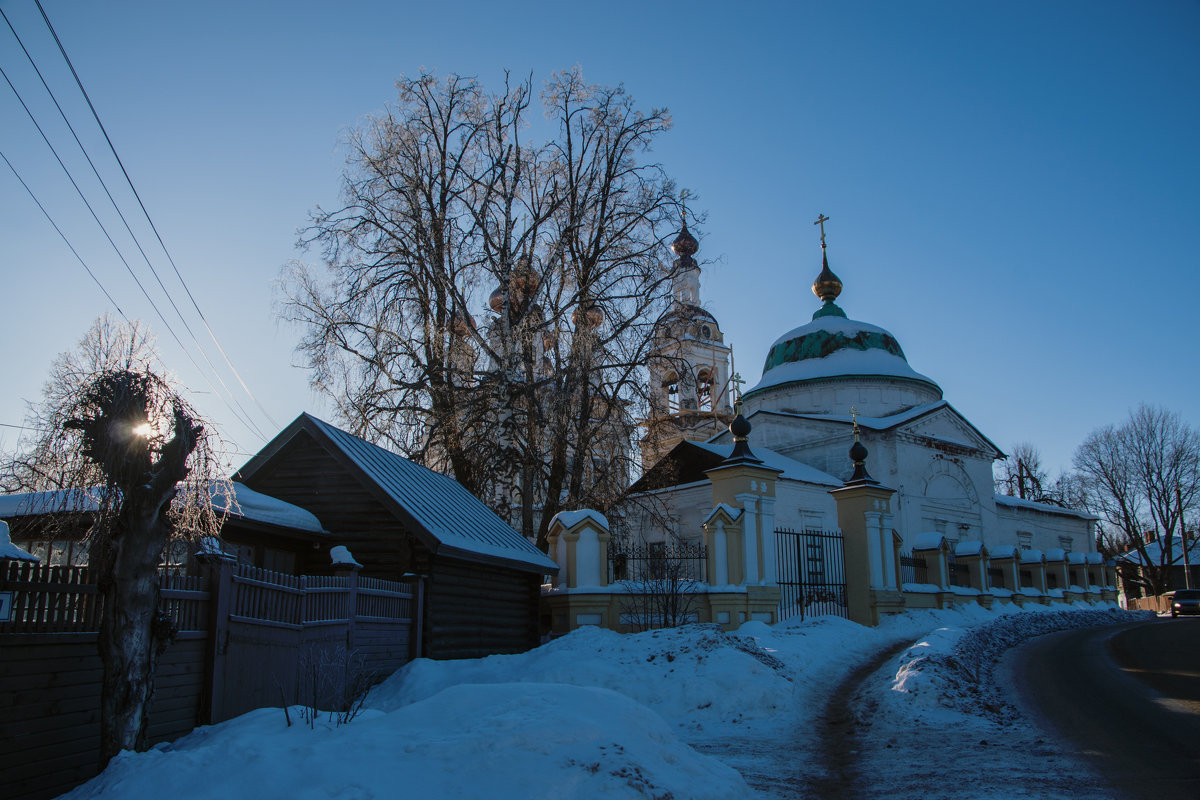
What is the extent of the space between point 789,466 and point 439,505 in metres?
18.5

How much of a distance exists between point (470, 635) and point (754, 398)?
25204mm

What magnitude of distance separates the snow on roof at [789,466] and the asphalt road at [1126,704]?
11.4 metres

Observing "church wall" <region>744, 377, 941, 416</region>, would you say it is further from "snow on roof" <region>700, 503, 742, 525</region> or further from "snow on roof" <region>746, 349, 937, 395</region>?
"snow on roof" <region>700, 503, 742, 525</region>

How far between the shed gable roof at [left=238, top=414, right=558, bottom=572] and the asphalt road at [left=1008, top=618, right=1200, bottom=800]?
7755 mm

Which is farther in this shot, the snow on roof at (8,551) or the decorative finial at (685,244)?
the decorative finial at (685,244)

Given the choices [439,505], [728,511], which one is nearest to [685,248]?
[728,511]

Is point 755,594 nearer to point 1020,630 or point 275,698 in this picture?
point 1020,630

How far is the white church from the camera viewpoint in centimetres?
2927

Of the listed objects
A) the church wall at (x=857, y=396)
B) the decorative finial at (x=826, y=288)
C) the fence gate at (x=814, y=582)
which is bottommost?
the fence gate at (x=814, y=582)

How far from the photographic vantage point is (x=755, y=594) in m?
17.1

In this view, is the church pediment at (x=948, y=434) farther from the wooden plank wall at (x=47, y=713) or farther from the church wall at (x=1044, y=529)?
the wooden plank wall at (x=47, y=713)

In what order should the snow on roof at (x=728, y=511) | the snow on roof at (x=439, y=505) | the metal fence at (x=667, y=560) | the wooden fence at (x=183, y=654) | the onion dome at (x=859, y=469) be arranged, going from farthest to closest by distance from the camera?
the onion dome at (x=859, y=469) → the snow on roof at (x=728, y=511) → the metal fence at (x=667, y=560) → the snow on roof at (x=439, y=505) → the wooden fence at (x=183, y=654)

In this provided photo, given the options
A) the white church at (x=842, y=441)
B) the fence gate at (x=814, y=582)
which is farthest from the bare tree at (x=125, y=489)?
the white church at (x=842, y=441)

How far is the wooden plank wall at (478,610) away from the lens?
13320 millimetres
